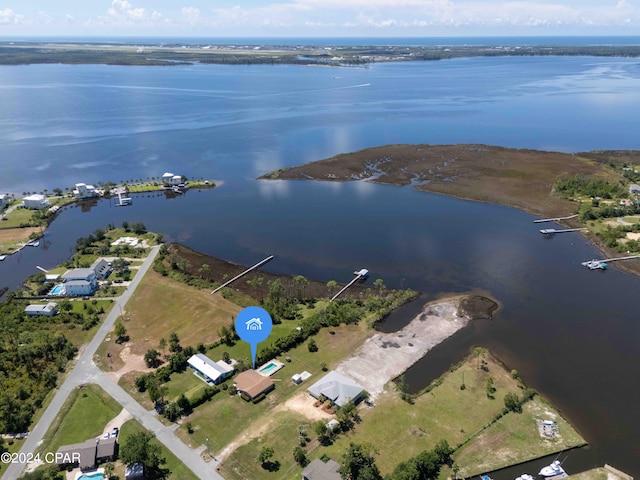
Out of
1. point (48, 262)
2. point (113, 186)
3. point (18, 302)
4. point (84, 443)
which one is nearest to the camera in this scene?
point (84, 443)

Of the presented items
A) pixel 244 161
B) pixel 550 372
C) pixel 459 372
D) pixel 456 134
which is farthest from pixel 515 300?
pixel 456 134

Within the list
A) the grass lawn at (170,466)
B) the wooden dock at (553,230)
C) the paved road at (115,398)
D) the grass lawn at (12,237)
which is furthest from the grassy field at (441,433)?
the grass lawn at (12,237)

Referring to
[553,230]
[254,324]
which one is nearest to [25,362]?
[254,324]

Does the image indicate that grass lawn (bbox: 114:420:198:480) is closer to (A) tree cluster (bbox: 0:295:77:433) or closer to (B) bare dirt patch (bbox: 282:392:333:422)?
(A) tree cluster (bbox: 0:295:77:433)

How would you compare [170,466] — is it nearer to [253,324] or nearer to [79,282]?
[253,324]

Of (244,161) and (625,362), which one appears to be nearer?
(625,362)

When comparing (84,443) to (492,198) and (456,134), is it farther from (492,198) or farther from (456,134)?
(456,134)
